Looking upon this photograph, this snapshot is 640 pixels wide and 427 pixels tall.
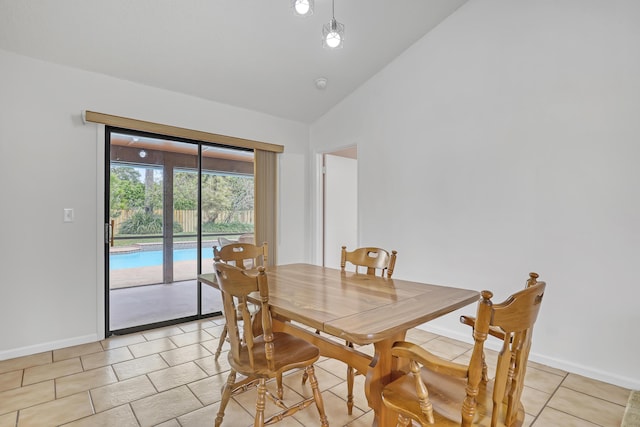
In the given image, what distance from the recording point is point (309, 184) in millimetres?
4609

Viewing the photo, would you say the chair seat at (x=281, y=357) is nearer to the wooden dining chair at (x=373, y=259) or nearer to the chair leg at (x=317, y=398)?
the chair leg at (x=317, y=398)

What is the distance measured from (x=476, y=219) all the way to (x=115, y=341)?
11.4 ft

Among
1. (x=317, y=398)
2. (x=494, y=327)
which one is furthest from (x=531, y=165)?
(x=317, y=398)

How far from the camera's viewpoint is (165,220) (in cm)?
352

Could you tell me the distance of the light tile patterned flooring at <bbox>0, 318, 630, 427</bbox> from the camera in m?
1.87

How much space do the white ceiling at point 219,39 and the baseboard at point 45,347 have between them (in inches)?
94.8

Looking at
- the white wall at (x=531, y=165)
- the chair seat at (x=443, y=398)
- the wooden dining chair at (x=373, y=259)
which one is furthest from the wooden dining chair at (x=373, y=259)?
the white wall at (x=531, y=165)

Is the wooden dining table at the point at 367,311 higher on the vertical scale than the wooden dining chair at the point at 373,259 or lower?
lower

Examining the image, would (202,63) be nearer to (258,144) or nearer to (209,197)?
(258,144)

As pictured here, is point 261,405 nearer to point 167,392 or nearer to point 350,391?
point 350,391

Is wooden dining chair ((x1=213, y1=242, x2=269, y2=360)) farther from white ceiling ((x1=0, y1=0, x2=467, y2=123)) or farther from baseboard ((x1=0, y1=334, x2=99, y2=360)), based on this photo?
white ceiling ((x1=0, y1=0, x2=467, y2=123))

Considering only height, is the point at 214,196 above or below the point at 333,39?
below

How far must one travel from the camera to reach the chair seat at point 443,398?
1150mm

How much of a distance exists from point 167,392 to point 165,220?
189cm
